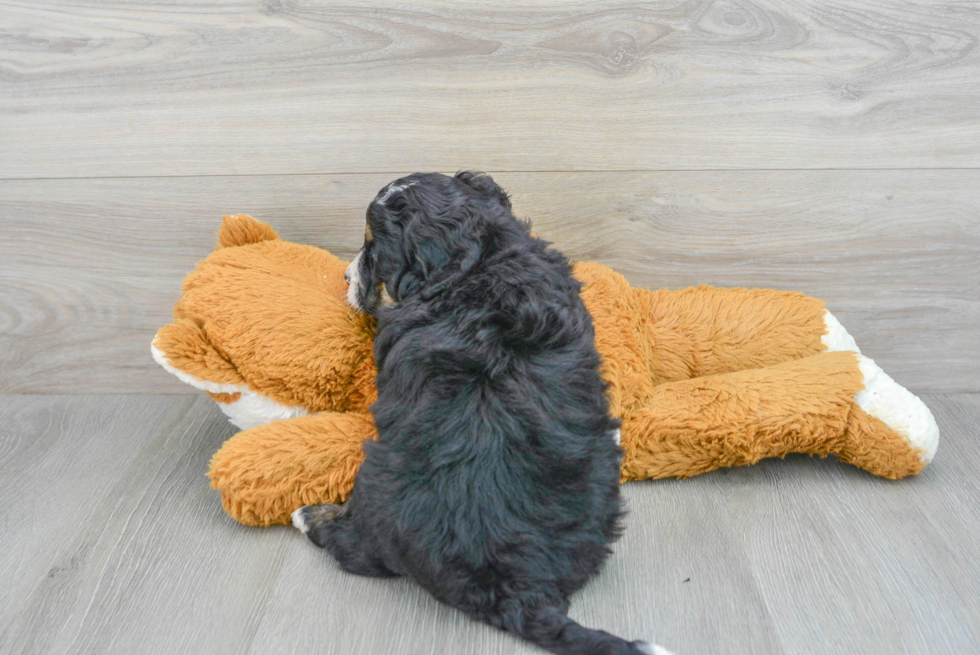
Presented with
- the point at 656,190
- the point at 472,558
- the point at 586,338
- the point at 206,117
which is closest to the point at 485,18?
the point at 656,190

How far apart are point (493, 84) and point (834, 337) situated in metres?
0.94

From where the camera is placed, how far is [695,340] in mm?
1531

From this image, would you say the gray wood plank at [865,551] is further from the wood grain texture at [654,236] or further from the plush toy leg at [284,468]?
the plush toy leg at [284,468]

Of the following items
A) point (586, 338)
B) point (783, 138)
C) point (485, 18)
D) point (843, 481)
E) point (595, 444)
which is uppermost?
point (485, 18)

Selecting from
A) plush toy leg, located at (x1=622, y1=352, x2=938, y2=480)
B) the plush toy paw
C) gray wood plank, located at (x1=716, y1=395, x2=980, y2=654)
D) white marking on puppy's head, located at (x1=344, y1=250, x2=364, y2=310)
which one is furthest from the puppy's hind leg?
the plush toy paw

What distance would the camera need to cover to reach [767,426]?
1399mm

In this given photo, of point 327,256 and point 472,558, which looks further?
point 327,256

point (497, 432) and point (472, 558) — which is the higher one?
point (497, 432)

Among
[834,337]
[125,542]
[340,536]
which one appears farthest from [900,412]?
[125,542]

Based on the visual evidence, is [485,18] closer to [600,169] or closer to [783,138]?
[600,169]

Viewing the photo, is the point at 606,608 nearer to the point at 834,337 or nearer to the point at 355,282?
the point at 355,282

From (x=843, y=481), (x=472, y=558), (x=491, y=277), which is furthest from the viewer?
(x=843, y=481)

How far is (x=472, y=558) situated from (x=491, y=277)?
0.44 metres

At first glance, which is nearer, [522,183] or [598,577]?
[598,577]
